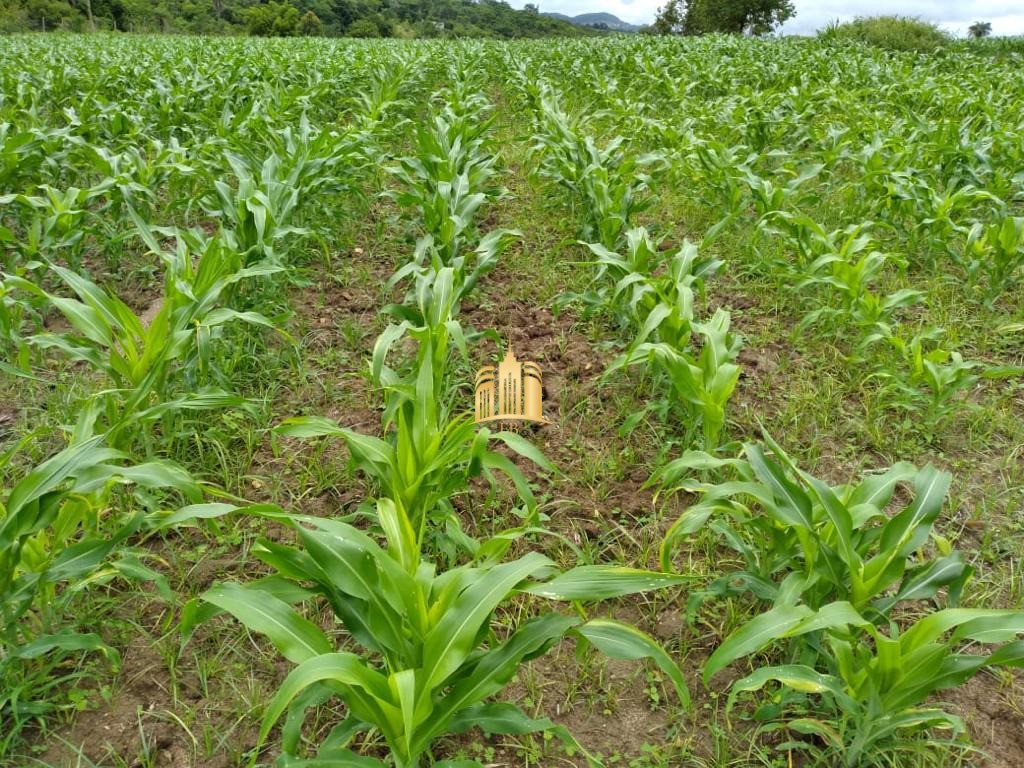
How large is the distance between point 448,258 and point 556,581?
244 cm

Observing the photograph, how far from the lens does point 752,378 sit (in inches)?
119

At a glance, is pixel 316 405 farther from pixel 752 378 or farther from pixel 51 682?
pixel 752 378

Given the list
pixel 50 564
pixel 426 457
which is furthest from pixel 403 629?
pixel 50 564

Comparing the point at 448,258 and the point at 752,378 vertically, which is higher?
the point at 448,258

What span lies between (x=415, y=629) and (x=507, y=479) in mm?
1152

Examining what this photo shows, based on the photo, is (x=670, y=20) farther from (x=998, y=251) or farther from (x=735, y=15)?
(x=998, y=251)

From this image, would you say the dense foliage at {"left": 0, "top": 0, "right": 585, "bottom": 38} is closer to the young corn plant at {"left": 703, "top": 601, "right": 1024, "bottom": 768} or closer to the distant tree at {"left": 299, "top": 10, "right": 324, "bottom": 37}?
the distant tree at {"left": 299, "top": 10, "right": 324, "bottom": 37}

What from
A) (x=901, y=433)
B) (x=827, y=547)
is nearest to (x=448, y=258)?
(x=901, y=433)

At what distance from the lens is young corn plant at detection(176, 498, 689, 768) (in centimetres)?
126

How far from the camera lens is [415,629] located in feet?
4.37

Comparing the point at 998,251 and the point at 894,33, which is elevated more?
the point at 894,33

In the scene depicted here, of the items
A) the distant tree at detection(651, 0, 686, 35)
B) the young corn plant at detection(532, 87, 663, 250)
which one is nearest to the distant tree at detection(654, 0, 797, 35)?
the distant tree at detection(651, 0, 686, 35)

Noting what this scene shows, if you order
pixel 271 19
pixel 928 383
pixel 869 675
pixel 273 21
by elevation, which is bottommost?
pixel 869 675

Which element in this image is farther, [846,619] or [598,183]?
[598,183]
